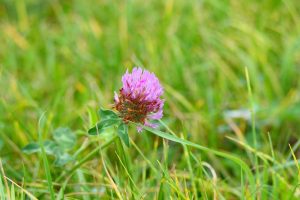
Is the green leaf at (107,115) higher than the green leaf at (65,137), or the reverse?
the green leaf at (65,137)

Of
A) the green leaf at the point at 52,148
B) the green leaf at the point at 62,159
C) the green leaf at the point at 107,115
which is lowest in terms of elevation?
the green leaf at the point at 62,159

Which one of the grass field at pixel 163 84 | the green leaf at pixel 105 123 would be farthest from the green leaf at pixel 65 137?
the green leaf at pixel 105 123

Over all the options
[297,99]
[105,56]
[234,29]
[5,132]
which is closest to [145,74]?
[5,132]

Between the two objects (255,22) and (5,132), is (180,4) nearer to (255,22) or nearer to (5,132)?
(255,22)

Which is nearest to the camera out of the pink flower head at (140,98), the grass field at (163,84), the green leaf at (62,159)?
the pink flower head at (140,98)

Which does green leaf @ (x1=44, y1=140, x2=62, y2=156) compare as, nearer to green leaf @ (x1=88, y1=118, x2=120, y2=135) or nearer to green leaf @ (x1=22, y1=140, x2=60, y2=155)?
green leaf @ (x1=22, y1=140, x2=60, y2=155)

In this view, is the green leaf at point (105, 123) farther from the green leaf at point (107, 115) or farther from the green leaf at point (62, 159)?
the green leaf at point (62, 159)
